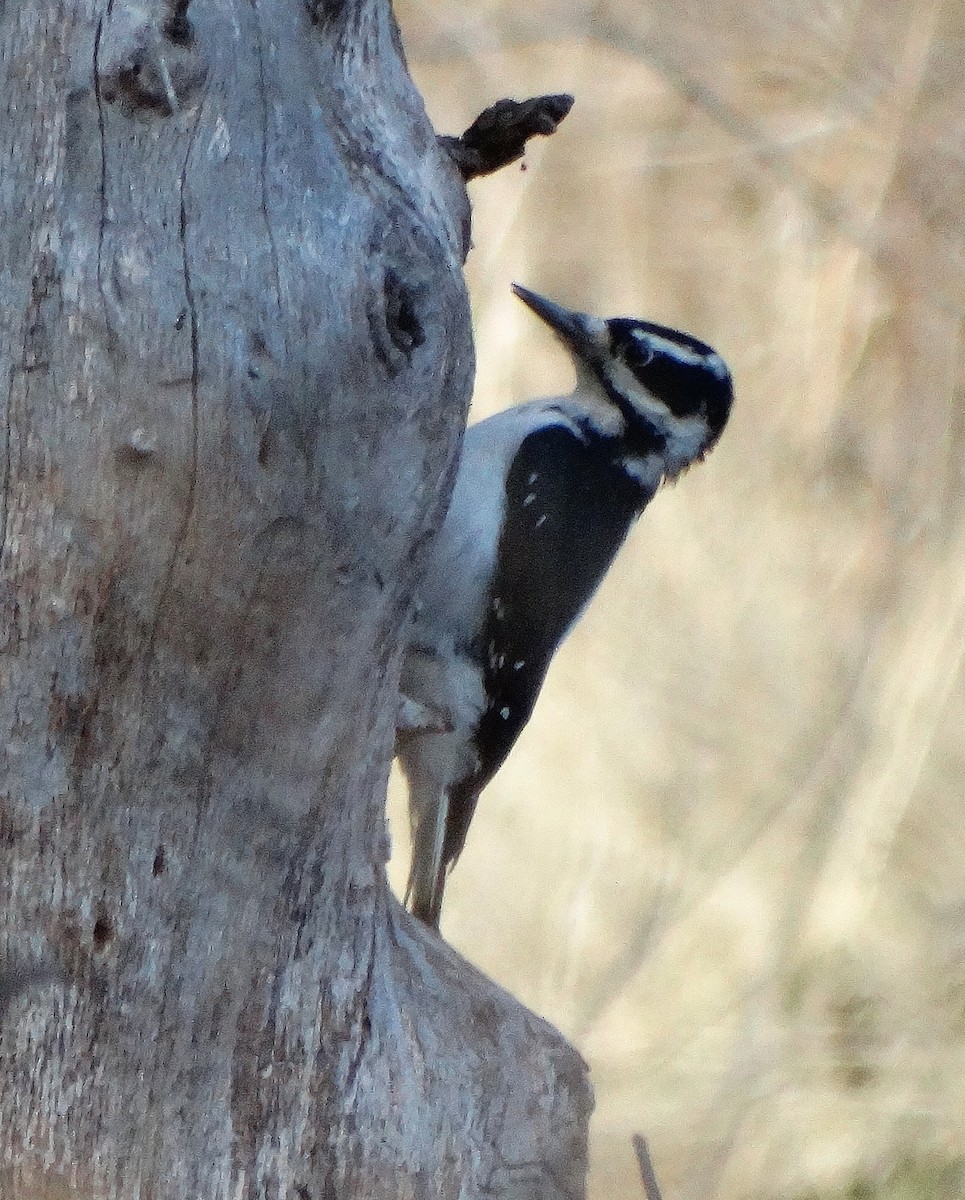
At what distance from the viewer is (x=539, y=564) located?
2.20m

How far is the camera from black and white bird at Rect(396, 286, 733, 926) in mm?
→ 2152

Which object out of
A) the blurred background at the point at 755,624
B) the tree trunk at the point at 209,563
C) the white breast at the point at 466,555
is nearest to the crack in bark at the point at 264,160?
the tree trunk at the point at 209,563

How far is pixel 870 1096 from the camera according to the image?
171 inches

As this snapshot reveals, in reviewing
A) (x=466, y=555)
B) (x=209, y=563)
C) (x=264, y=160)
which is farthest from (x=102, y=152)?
(x=466, y=555)

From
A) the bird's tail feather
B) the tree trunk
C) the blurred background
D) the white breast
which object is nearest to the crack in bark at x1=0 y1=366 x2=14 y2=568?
the tree trunk

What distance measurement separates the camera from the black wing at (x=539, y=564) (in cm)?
217

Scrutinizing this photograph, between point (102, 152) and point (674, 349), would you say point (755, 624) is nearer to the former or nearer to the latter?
point (674, 349)

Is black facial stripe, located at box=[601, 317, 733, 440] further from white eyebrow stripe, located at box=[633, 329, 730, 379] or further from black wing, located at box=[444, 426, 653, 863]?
black wing, located at box=[444, 426, 653, 863]

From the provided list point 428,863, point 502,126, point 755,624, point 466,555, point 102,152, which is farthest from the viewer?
point 755,624

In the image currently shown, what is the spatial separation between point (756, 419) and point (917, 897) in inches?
60.4

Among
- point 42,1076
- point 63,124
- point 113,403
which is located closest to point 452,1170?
point 42,1076

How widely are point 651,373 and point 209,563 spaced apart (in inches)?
48.4

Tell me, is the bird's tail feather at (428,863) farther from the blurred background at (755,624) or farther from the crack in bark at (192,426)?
the blurred background at (755,624)

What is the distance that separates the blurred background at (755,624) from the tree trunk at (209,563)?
2.66 m
